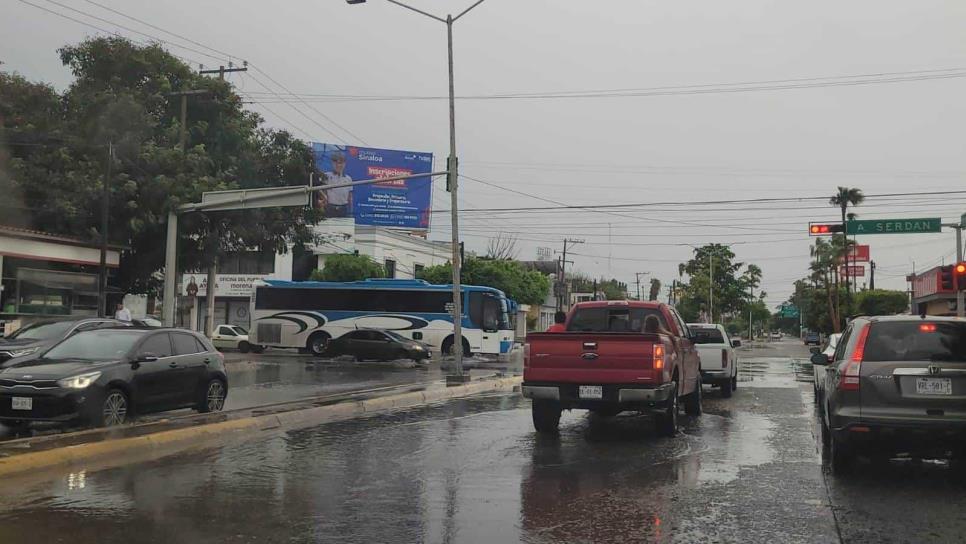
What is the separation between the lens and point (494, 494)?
7.83 m

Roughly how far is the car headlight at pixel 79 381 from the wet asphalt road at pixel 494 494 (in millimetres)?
2166

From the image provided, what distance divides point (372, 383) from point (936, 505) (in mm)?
16832

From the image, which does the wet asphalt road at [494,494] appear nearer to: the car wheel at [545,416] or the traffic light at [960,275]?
the car wheel at [545,416]

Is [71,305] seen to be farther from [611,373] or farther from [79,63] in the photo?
[611,373]

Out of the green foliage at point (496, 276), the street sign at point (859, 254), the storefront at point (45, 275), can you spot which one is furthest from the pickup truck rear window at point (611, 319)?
the street sign at point (859, 254)

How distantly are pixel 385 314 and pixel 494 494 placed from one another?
102 ft

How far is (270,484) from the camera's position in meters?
8.27

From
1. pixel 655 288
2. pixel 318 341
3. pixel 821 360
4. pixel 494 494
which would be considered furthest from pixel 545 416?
pixel 655 288

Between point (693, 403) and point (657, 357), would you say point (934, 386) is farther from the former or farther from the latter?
point (693, 403)

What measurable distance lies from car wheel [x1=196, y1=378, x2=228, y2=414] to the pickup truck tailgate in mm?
5515

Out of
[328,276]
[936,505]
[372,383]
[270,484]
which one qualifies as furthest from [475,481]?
[328,276]

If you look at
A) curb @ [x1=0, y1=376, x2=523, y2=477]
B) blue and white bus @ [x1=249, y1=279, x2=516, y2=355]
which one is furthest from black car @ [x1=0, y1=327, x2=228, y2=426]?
blue and white bus @ [x1=249, y1=279, x2=516, y2=355]

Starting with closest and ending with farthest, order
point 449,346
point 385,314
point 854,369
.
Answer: point 854,369 → point 449,346 → point 385,314

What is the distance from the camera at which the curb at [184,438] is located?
9036mm
